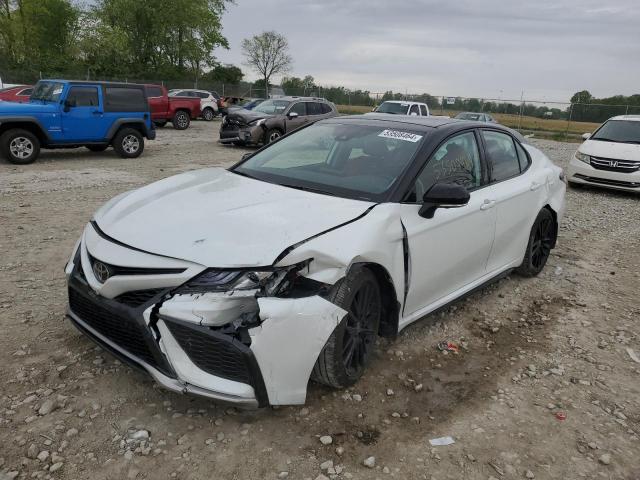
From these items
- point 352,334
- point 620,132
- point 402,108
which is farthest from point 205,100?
point 352,334

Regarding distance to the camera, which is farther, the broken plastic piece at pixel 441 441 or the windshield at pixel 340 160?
the windshield at pixel 340 160

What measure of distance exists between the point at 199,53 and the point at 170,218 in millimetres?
49794

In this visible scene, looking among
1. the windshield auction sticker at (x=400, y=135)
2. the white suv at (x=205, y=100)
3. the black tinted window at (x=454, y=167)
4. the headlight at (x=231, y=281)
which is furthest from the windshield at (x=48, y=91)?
the white suv at (x=205, y=100)

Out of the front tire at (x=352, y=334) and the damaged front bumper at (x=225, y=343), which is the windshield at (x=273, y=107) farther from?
the damaged front bumper at (x=225, y=343)

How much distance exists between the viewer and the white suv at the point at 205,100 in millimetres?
26453

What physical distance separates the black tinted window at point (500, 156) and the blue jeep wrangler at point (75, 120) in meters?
9.82

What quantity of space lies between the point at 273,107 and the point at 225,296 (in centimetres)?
1470

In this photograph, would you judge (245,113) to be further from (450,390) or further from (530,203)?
(450,390)

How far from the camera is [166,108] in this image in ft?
70.5

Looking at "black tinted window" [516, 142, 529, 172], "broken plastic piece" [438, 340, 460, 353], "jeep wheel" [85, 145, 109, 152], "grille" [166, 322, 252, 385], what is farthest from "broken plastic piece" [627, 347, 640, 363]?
"jeep wheel" [85, 145, 109, 152]

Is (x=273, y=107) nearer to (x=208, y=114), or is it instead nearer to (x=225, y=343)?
(x=208, y=114)

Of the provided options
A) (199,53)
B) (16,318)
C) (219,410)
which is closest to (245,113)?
(16,318)

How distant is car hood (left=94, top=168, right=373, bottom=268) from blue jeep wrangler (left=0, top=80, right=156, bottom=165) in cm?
897

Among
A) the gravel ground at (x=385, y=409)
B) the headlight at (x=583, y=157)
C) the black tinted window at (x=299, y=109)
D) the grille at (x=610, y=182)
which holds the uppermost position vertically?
the black tinted window at (x=299, y=109)
